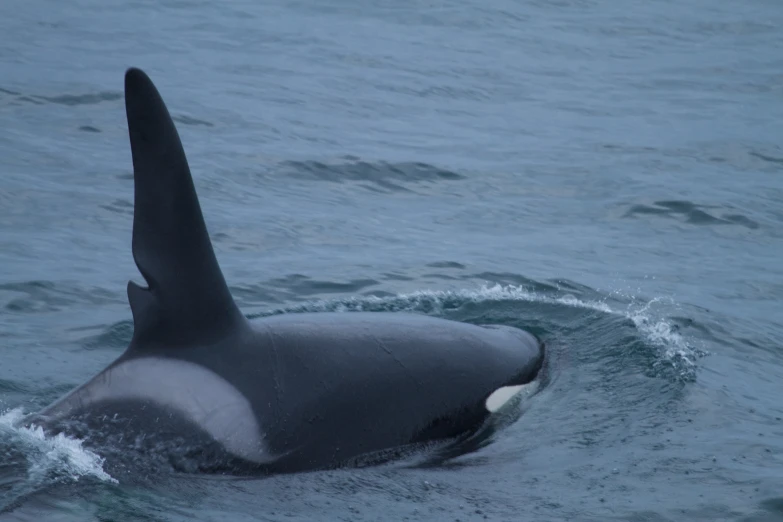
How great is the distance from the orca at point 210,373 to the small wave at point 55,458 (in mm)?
129

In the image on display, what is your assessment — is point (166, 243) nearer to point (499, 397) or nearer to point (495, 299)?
point (499, 397)

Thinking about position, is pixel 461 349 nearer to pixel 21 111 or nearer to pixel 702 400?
pixel 702 400

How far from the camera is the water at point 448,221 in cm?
784

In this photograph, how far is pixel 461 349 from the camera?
29.3 feet

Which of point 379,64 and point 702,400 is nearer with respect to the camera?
point 702,400

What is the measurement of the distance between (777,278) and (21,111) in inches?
518

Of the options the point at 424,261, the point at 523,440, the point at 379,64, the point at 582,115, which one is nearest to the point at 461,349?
the point at 523,440

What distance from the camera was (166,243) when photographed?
7270 mm

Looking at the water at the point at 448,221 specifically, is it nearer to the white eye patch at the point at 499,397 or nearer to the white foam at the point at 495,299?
the white foam at the point at 495,299

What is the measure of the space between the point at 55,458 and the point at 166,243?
151cm

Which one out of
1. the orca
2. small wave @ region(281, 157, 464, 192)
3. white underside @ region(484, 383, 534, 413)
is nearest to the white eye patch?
white underside @ region(484, 383, 534, 413)

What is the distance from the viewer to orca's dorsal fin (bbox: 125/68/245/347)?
6957mm

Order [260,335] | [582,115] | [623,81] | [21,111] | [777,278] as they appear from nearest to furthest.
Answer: [260,335]
[777,278]
[21,111]
[582,115]
[623,81]

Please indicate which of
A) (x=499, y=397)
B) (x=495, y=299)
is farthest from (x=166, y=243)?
(x=495, y=299)
